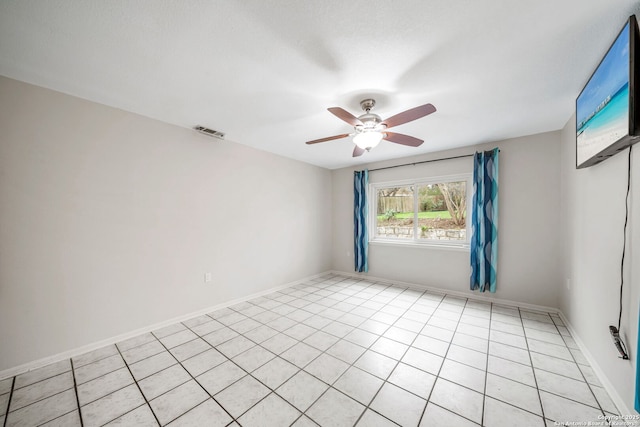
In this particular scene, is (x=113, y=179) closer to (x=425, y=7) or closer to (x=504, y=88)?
(x=425, y=7)

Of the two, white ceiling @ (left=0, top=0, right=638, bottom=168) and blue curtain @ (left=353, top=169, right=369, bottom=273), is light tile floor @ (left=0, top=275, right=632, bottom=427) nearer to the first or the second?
blue curtain @ (left=353, top=169, right=369, bottom=273)

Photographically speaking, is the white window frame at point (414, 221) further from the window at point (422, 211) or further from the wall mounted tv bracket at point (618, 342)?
the wall mounted tv bracket at point (618, 342)

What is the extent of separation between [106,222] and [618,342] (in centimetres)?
429

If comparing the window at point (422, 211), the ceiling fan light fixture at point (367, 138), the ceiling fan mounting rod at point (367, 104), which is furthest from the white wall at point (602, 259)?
the ceiling fan mounting rod at point (367, 104)

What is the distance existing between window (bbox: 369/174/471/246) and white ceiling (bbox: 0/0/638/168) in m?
1.55

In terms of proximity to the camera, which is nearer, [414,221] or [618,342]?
[618,342]

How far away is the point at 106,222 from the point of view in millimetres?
2303

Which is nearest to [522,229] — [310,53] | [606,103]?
[606,103]

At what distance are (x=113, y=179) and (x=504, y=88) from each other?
387 cm

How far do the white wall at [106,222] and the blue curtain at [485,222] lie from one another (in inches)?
137

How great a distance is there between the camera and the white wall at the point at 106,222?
6.20ft

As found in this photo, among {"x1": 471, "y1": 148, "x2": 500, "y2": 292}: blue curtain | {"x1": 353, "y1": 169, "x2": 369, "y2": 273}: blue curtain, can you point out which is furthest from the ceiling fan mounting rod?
{"x1": 353, "y1": 169, "x2": 369, "y2": 273}: blue curtain

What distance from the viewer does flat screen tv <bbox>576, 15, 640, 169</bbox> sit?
1197 mm

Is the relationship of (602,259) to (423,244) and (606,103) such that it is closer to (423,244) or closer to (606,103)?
(606,103)
